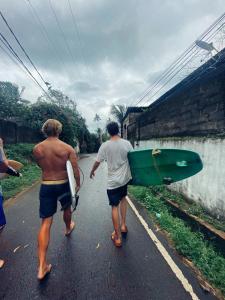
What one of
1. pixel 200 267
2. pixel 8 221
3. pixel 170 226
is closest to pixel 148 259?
pixel 200 267

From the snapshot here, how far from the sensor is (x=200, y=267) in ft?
10.8

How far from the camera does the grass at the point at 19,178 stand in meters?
8.49

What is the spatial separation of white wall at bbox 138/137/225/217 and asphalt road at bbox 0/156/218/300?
1.45m

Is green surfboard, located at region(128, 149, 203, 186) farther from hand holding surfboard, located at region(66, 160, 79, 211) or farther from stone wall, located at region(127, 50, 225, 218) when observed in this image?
hand holding surfboard, located at region(66, 160, 79, 211)

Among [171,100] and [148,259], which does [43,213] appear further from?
[171,100]

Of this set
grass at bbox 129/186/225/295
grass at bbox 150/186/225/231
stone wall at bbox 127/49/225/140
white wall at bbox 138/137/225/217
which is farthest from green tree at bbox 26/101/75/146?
grass at bbox 129/186/225/295

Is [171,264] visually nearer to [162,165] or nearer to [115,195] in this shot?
[115,195]

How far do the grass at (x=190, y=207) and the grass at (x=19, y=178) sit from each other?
4943 millimetres

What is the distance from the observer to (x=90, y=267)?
10.9 feet

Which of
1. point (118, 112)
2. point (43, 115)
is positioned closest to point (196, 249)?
point (43, 115)

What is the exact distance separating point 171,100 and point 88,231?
5.37 meters

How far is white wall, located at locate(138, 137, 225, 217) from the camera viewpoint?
4.65 metres

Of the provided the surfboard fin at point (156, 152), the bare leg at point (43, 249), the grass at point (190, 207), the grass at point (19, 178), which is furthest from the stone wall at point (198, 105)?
the grass at point (19, 178)

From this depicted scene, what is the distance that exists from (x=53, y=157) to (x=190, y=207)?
3962 millimetres
